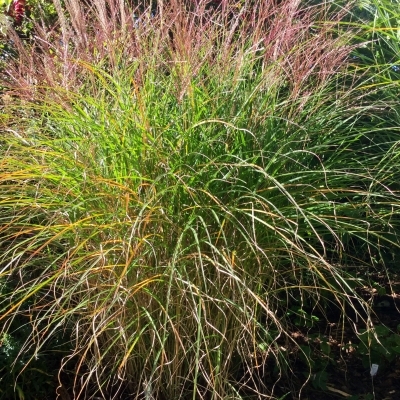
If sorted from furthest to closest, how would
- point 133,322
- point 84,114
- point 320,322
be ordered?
point 320,322
point 84,114
point 133,322

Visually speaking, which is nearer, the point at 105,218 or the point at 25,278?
the point at 105,218

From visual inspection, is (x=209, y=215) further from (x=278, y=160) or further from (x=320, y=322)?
(x=320, y=322)

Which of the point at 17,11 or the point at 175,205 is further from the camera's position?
the point at 17,11

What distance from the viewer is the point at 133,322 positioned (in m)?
3.19

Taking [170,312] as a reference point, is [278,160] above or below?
above

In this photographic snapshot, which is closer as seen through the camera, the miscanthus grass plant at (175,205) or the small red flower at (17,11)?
the miscanthus grass plant at (175,205)

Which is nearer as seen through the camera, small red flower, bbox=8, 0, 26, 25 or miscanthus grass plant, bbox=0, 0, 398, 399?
miscanthus grass plant, bbox=0, 0, 398, 399

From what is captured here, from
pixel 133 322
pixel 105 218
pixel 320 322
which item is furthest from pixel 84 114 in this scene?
pixel 320 322

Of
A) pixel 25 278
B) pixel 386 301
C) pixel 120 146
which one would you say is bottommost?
pixel 386 301

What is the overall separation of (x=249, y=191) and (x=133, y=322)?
2.38 ft

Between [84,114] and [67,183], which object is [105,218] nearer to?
[67,183]

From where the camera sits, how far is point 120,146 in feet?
10.9

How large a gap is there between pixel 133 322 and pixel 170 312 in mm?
228

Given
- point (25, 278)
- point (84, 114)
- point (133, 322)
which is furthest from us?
point (25, 278)
